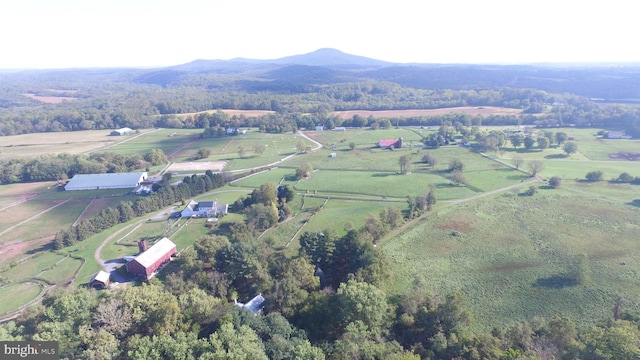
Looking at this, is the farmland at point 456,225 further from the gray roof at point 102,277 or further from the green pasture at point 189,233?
the gray roof at point 102,277

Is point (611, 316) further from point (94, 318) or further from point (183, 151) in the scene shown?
point (183, 151)

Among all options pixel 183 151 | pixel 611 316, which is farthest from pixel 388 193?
pixel 183 151

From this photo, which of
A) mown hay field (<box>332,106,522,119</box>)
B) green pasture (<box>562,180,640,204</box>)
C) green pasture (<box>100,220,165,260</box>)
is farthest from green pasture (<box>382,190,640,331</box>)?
mown hay field (<box>332,106,522,119</box>)

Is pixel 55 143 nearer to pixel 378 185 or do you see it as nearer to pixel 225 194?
pixel 225 194

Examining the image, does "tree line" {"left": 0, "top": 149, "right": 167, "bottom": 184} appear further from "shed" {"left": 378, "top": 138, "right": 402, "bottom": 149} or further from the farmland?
"shed" {"left": 378, "top": 138, "right": 402, "bottom": 149}

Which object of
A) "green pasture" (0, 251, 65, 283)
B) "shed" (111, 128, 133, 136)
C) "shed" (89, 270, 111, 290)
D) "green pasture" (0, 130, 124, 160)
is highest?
"shed" (111, 128, 133, 136)
